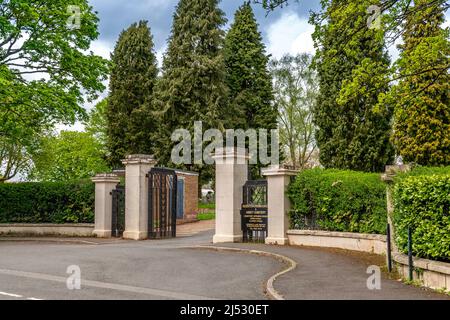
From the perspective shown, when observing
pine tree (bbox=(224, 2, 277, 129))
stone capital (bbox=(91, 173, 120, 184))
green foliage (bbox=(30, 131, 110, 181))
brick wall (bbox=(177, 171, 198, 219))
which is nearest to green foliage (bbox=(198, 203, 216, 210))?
brick wall (bbox=(177, 171, 198, 219))

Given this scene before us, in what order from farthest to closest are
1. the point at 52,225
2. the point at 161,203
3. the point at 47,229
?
the point at 47,229 < the point at 52,225 < the point at 161,203

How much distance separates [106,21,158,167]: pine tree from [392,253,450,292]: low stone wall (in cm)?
3998

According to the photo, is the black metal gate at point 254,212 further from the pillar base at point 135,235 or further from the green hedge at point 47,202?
the green hedge at point 47,202

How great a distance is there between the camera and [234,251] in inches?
623

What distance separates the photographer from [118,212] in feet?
71.9

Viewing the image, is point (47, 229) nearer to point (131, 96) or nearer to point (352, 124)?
point (352, 124)

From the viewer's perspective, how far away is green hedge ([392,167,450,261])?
9219 mm

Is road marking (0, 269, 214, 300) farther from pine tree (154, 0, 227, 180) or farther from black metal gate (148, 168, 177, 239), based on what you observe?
pine tree (154, 0, 227, 180)

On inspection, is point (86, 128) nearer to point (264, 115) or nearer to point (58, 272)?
point (264, 115)

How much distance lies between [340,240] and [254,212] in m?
3.60

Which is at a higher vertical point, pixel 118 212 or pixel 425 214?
pixel 425 214

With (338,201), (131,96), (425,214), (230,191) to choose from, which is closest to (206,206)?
(131,96)
